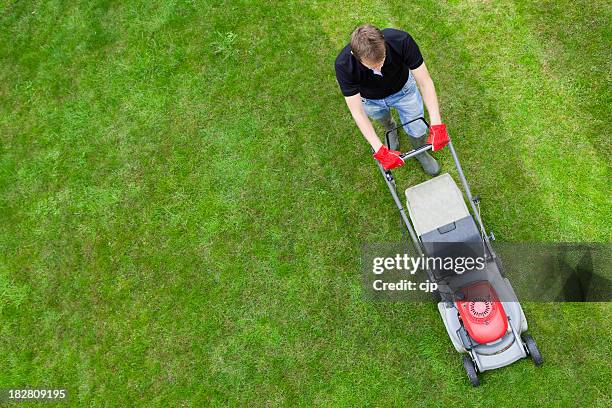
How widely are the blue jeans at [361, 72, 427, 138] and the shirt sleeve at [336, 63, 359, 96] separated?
1.43 feet

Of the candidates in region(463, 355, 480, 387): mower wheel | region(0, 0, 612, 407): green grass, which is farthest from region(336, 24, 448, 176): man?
region(463, 355, 480, 387): mower wheel

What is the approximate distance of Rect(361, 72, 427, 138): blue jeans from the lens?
4.60 m

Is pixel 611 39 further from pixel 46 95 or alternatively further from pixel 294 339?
pixel 46 95

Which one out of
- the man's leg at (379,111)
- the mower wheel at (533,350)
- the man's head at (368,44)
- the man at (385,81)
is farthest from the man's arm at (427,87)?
the mower wheel at (533,350)

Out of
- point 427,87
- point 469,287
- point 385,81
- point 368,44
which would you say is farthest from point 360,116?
point 469,287

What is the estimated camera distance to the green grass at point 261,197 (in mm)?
5250

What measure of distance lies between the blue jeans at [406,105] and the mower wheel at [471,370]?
2102mm

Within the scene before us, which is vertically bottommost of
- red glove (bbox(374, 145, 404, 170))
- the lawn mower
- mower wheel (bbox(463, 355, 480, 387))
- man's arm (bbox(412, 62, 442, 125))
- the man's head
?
mower wheel (bbox(463, 355, 480, 387))

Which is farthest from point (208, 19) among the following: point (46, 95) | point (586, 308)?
point (586, 308)

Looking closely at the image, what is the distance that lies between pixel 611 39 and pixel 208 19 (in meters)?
4.59

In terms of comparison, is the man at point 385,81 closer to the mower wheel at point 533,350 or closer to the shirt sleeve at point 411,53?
the shirt sleeve at point 411,53

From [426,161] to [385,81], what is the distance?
1355 mm

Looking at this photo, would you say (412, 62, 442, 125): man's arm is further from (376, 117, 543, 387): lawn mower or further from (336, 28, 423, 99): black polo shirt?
(376, 117, 543, 387): lawn mower

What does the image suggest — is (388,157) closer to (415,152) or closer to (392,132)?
(415,152)
